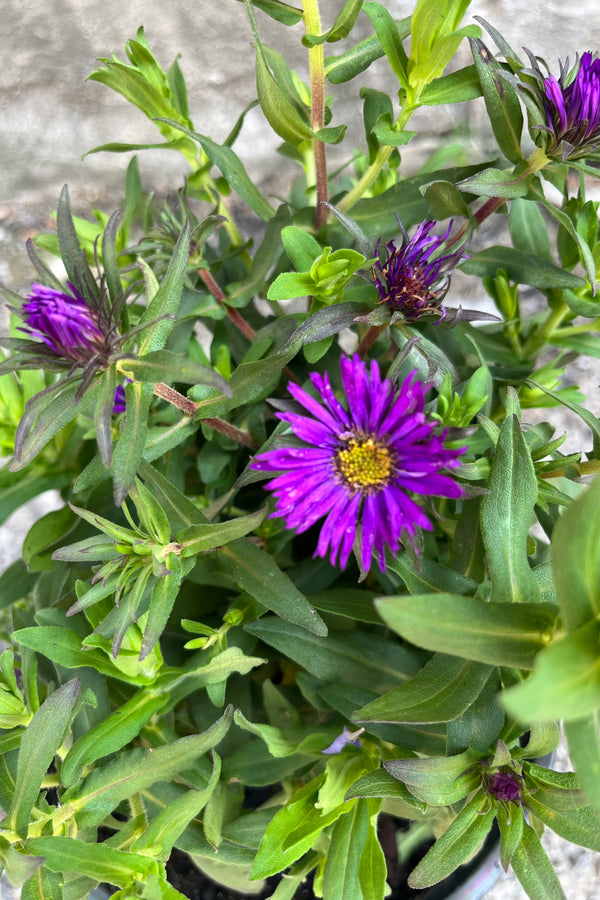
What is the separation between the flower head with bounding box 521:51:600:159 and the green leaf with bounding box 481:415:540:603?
16cm

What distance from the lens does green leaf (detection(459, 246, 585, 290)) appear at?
475mm

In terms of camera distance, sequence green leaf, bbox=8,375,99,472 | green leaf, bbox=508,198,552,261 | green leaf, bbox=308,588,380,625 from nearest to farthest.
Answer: green leaf, bbox=8,375,99,472
green leaf, bbox=308,588,380,625
green leaf, bbox=508,198,552,261

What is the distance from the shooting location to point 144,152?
98cm

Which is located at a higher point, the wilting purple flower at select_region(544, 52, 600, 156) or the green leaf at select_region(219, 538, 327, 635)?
the wilting purple flower at select_region(544, 52, 600, 156)

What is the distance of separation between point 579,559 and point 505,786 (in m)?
0.16

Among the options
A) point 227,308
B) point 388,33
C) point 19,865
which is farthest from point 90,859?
point 388,33

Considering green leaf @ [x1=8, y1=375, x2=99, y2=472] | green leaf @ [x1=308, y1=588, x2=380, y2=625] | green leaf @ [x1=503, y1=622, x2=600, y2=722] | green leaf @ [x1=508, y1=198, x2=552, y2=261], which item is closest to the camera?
green leaf @ [x1=503, y1=622, x2=600, y2=722]

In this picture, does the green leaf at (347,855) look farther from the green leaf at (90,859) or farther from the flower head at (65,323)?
the flower head at (65,323)

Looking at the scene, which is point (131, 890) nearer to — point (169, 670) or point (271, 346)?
point (169, 670)

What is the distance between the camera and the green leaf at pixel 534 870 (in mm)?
387

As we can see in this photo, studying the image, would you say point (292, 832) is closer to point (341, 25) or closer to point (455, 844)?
point (455, 844)

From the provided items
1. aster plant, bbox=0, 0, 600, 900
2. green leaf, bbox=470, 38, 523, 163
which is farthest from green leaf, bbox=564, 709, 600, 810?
green leaf, bbox=470, 38, 523, 163

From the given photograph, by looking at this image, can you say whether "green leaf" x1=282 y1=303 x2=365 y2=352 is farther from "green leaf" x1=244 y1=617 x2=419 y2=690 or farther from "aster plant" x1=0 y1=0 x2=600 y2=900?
"green leaf" x1=244 y1=617 x2=419 y2=690

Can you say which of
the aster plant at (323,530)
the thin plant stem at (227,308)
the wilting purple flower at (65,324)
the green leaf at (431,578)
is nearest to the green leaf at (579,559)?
the aster plant at (323,530)
